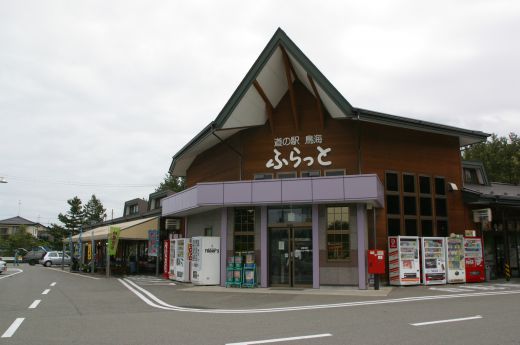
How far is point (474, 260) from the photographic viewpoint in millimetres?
19516

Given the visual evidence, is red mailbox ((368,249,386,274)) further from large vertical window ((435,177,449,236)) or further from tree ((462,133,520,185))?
tree ((462,133,520,185))

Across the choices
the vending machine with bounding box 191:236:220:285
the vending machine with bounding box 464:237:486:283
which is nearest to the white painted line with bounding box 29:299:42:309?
the vending machine with bounding box 191:236:220:285

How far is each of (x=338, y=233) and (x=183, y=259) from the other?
26.3 feet

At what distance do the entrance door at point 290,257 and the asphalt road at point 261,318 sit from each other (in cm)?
205

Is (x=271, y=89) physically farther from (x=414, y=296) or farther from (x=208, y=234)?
(x=414, y=296)

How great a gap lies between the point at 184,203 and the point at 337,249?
7.49 m

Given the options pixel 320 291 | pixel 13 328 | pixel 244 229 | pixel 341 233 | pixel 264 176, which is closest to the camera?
pixel 13 328

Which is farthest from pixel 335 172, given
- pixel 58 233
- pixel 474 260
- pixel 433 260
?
pixel 58 233

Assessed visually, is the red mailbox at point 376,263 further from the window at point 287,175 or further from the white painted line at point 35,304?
the white painted line at point 35,304

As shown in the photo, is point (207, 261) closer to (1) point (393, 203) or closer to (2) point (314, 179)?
(2) point (314, 179)

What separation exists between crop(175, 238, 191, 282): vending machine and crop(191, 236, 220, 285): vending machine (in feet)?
6.09

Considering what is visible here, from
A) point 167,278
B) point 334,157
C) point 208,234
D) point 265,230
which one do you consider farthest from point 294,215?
point 167,278

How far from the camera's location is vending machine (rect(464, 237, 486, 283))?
63.5 ft

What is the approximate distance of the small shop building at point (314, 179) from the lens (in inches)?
675
